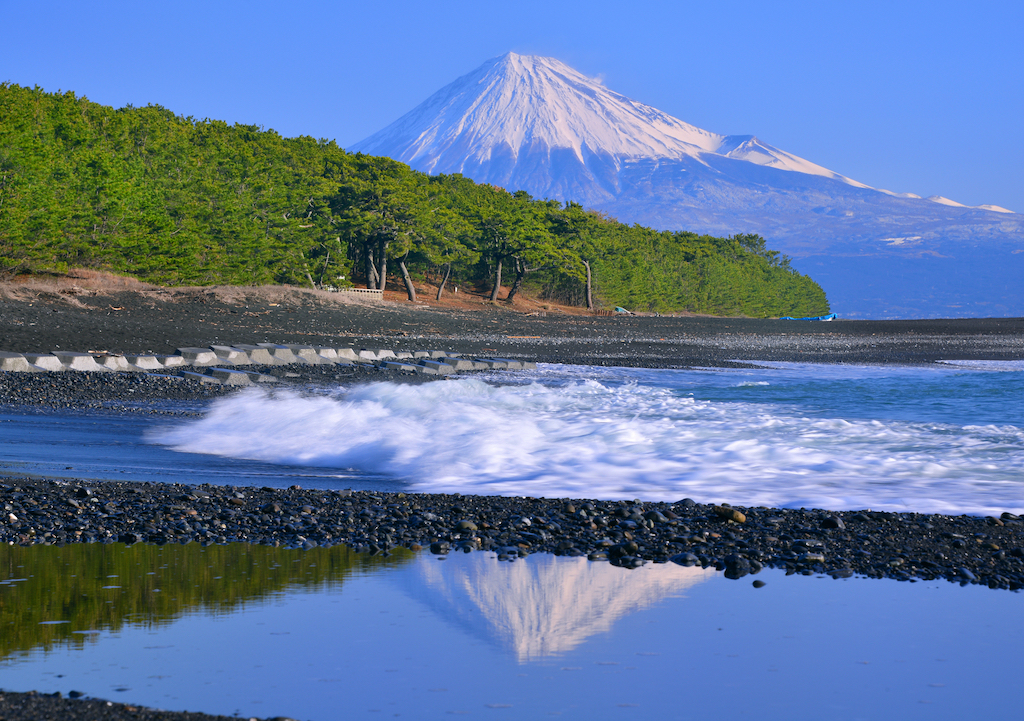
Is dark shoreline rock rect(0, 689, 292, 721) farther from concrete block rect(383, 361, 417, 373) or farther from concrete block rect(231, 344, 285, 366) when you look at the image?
concrete block rect(383, 361, 417, 373)

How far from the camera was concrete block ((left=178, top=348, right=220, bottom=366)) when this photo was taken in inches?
856

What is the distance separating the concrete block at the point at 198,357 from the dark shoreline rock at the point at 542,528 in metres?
13.4

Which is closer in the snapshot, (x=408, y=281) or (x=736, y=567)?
(x=736, y=567)

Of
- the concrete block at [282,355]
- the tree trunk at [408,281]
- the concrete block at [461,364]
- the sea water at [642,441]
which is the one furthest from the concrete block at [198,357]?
the tree trunk at [408,281]

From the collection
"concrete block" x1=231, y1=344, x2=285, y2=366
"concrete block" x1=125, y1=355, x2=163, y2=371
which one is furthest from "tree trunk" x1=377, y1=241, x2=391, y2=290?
"concrete block" x1=125, y1=355, x2=163, y2=371

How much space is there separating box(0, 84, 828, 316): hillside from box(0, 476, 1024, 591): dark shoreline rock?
125 ft

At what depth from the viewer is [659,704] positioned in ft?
12.8

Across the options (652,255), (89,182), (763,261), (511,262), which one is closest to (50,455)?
(89,182)

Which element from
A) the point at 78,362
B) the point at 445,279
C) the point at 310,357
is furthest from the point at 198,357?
the point at 445,279

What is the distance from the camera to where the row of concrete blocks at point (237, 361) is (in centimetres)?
1846

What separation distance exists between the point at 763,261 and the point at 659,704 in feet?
524

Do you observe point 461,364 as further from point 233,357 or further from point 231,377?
point 231,377

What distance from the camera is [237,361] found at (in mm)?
22922

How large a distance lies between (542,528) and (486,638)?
2.66 metres
